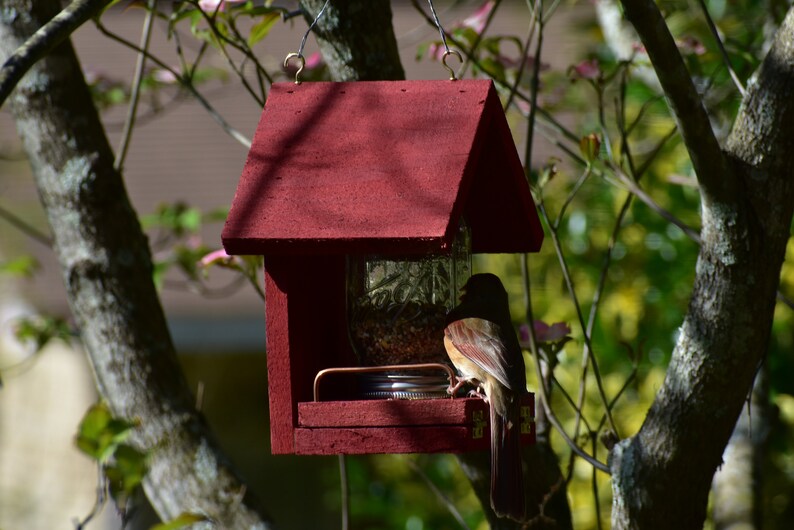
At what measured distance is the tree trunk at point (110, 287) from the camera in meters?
2.89

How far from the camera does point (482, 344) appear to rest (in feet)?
7.14

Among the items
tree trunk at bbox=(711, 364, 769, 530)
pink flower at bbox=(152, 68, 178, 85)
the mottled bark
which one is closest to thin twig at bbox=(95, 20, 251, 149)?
the mottled bark

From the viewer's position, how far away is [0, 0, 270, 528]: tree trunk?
289 centimetres

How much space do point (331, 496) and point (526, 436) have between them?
4576mm

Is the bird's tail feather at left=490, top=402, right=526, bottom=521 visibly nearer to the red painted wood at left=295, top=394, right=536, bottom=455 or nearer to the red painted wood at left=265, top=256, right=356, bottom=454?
the red painted wood at left=295, top=394, right=536, bottom=455

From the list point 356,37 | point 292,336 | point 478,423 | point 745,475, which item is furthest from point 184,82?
point 745,475

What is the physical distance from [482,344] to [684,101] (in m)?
0.63

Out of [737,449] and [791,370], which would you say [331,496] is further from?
[737,449]

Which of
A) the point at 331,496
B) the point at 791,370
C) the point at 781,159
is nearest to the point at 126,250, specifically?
the point at 781,159

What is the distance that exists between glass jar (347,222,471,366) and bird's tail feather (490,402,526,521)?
304 millimetres

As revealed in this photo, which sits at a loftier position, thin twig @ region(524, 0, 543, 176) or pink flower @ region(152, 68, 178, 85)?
pink flower @ region(152, 68, 178, 85)

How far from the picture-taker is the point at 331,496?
661cm

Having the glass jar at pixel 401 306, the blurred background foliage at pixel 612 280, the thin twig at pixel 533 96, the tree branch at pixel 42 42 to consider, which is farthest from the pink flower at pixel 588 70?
the tree branch at pixel 42 42

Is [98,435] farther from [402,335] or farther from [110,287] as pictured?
[110,287]
